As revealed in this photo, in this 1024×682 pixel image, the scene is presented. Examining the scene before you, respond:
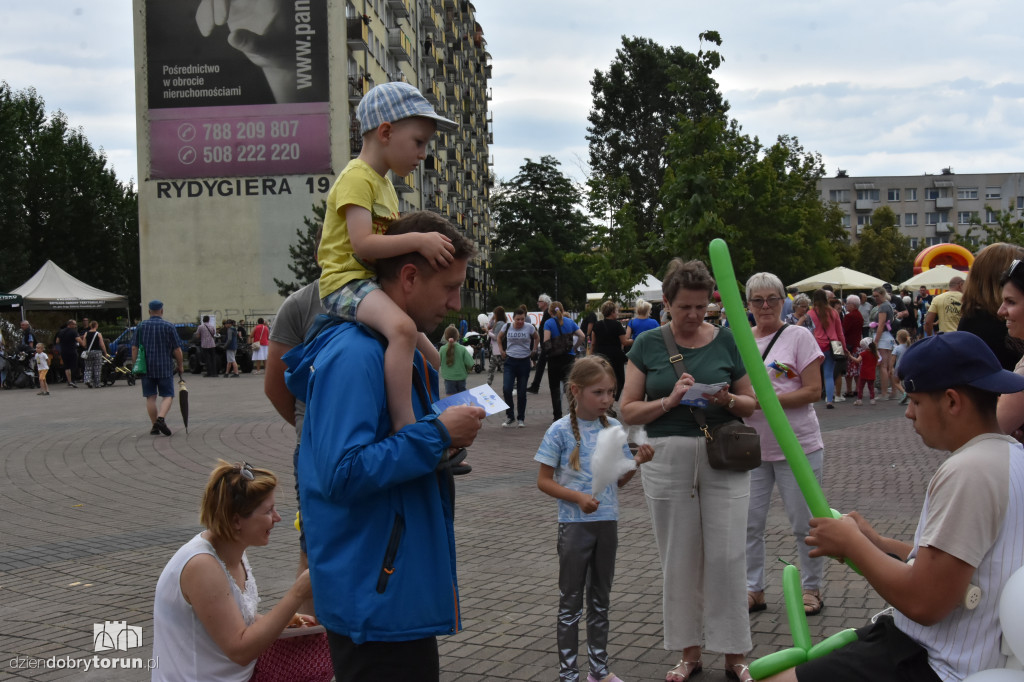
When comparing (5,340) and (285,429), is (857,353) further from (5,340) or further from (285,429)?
(5,340)

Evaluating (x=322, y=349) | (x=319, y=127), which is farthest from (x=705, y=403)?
(x=319, y=127)

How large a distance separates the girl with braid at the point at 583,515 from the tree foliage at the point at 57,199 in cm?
5322

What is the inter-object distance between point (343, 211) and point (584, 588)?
223 cm

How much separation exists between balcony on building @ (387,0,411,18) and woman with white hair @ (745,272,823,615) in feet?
193

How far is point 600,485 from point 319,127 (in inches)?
1757

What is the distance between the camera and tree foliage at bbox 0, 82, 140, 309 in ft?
171

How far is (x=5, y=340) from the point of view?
99.4 ft

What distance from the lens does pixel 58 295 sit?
34.4 m

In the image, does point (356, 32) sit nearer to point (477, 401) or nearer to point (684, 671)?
point (684, 671)

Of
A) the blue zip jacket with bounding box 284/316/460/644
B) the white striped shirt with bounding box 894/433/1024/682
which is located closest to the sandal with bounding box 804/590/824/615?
the white striped shirt with bounding box 894/433/1024/682

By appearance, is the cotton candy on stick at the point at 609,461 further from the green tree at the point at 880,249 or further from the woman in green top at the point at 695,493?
the green tree at the point at 880,249

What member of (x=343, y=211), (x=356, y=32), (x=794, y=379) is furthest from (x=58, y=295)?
(x=343, y=211)

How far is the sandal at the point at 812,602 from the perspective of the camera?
18.0 feet

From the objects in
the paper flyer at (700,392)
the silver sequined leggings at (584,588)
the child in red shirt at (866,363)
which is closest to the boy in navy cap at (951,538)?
the silver sequined leggings at (584,588)
